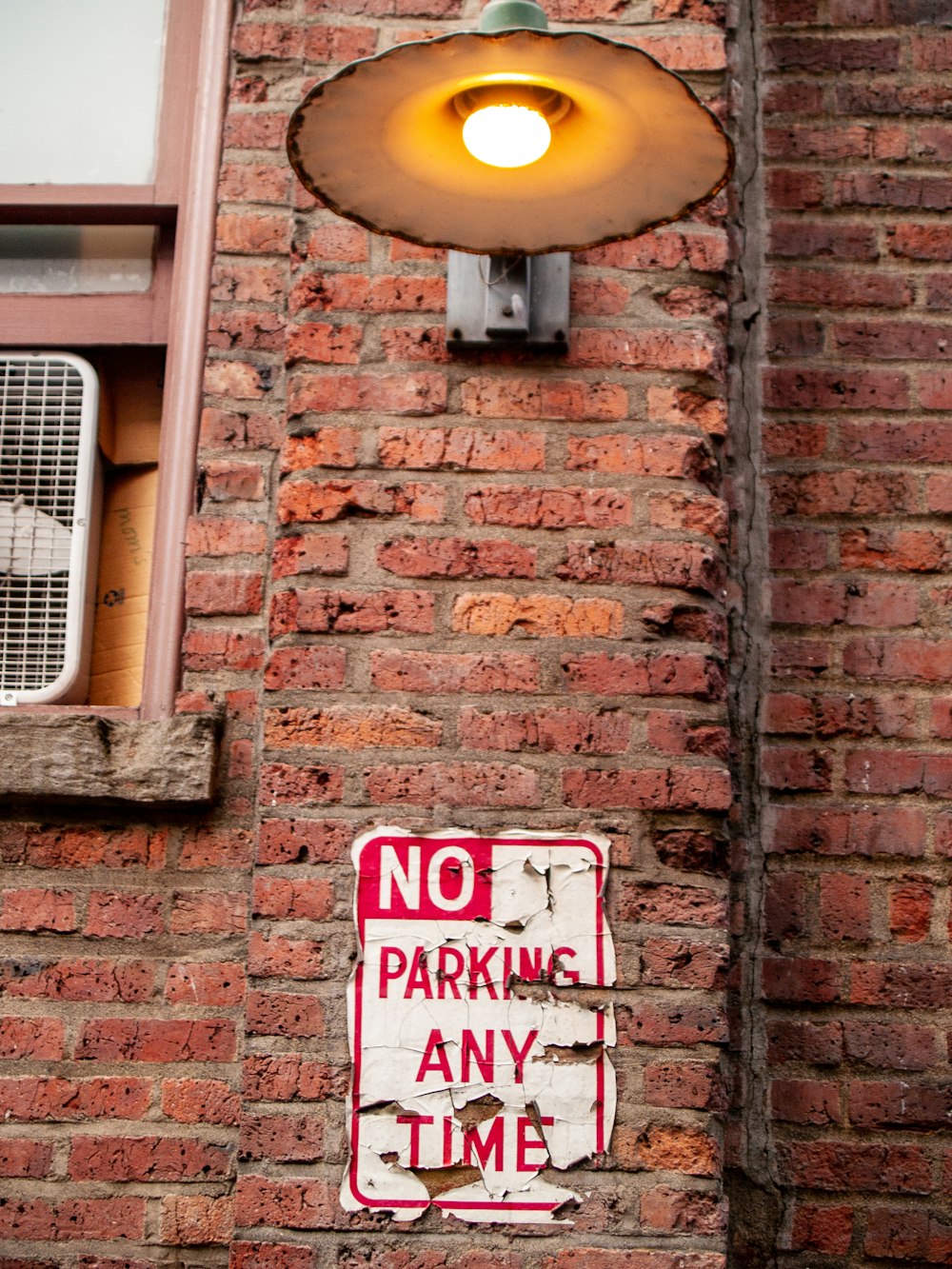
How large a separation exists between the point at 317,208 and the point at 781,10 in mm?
1026

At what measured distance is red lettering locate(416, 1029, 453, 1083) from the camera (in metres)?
1.75

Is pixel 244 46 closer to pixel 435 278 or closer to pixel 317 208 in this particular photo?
pixel 317 208

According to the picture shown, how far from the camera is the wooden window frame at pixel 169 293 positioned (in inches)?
83.5

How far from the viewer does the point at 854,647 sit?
2.16 meters

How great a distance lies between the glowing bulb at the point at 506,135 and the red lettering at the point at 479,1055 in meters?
1.19

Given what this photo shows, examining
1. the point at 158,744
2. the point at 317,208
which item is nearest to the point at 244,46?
the point at 317,208

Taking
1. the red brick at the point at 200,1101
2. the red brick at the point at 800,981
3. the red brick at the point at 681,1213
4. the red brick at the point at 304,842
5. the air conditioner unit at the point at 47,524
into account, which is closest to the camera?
the red brick at the point at 681,1213

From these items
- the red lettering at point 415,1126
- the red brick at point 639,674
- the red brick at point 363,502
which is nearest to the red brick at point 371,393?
the red brick at point 363,502

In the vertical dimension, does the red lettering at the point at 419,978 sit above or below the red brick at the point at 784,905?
below

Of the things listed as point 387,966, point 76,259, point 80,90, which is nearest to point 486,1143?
point 387,966

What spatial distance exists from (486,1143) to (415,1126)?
10cm

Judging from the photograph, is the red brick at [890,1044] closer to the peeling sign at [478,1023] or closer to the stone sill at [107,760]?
the peeling sign at [478,1023]

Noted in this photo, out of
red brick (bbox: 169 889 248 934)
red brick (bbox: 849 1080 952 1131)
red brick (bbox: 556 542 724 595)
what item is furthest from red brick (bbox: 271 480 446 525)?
red brick (bbox: 849 1080 952 1131)

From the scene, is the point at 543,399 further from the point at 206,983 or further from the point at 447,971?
the point at 206,983
